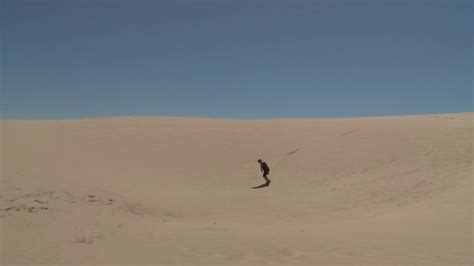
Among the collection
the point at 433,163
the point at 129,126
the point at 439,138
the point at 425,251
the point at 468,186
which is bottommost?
the point at 425,251

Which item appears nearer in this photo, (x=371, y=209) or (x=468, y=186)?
(x=468, y=186)

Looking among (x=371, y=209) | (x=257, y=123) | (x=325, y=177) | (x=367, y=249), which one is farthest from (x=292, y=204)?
(x=257, y=123)

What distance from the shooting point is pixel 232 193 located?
14305mm

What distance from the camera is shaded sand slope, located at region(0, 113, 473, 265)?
670 cm

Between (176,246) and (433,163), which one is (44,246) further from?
(433,163)

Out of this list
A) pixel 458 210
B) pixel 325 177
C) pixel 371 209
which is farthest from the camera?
pixel 325 177

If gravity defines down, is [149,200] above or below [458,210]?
above

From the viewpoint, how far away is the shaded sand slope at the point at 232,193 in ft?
22.0

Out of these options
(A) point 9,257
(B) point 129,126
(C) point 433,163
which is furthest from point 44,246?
(B) point 129,126

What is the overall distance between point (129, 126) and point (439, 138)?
1470 cm

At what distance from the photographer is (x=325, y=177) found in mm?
15648

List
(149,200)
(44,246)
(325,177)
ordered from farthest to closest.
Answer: (325,177), (149,200), (44,246)

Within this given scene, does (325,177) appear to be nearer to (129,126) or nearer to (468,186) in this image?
(468,186)

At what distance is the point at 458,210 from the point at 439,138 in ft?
30.4
